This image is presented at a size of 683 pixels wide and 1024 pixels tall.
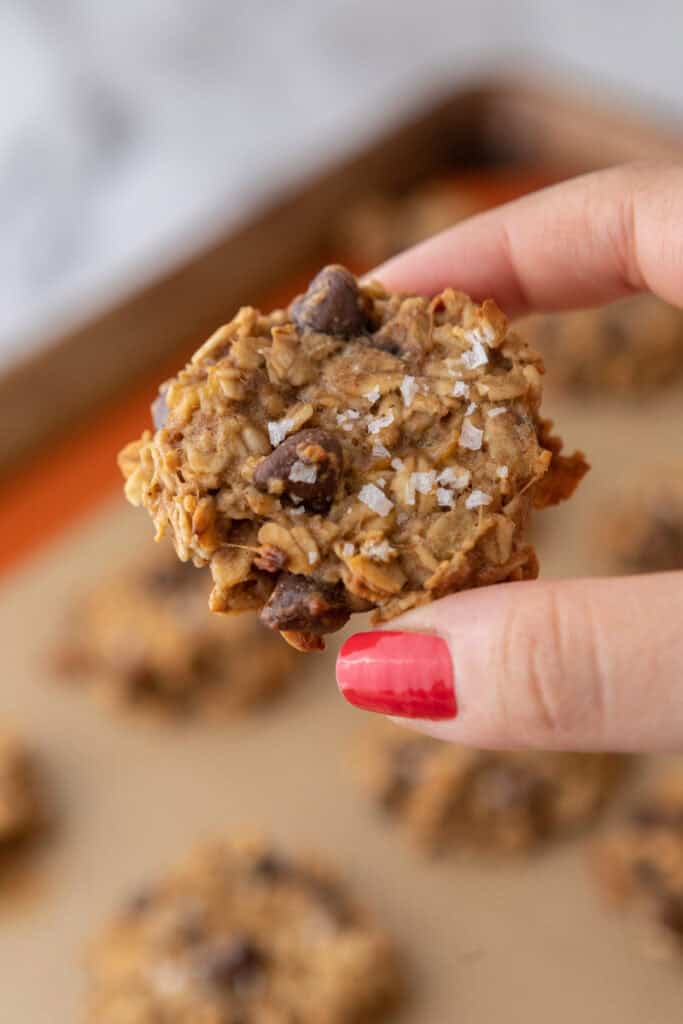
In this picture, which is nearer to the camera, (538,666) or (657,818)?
(538,666)

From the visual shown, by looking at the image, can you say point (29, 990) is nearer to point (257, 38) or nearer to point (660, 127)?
point (660, 127)

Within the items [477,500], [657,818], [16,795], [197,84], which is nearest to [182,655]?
[16,795]

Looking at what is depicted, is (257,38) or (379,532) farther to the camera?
(257,38)

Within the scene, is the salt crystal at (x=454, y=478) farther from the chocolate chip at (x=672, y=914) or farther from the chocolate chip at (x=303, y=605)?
→ the chocolate chip at (x=672, y=914)

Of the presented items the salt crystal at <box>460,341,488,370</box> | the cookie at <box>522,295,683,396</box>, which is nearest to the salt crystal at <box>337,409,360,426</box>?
the salt crystal at <box>460,341,488,370</box>

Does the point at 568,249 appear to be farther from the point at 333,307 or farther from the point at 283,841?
the point at 283,841

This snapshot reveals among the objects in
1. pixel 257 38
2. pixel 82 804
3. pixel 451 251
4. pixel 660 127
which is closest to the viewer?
pixel 451 251

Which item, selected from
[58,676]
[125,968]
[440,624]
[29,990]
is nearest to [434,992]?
[125,968]
